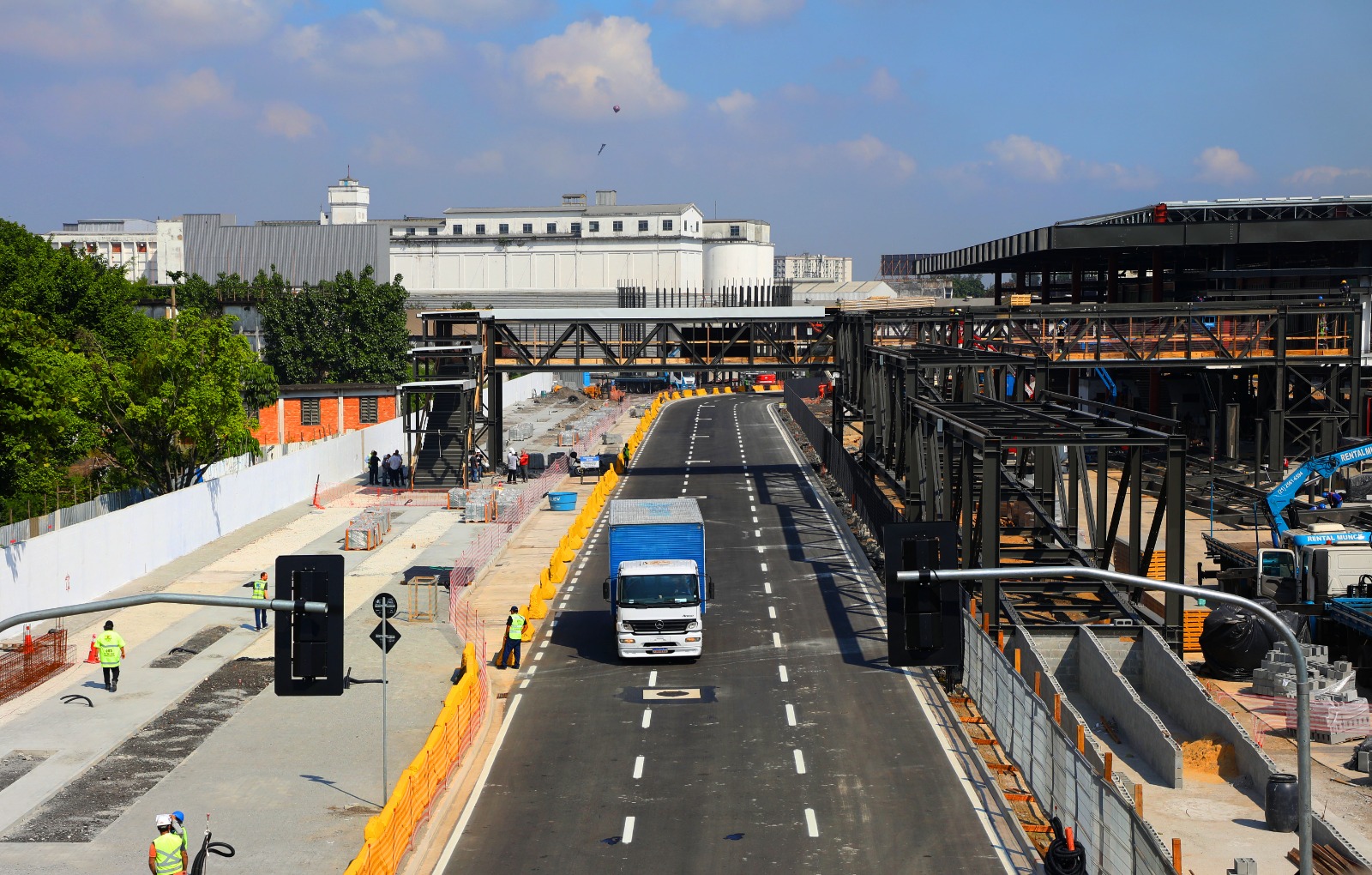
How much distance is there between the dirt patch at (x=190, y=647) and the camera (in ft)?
111

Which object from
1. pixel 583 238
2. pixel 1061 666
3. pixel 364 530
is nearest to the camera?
pixel 1061 666

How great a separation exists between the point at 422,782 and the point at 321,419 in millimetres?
66733

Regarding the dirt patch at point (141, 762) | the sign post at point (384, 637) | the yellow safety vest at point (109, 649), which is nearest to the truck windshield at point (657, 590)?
the sign post at point (384, 637)

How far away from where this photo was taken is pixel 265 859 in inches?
824

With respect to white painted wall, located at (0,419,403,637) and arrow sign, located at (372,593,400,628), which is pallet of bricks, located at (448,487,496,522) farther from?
arrow sign, located at (372,593,400,628)

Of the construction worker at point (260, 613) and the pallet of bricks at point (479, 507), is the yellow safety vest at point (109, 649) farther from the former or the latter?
the pallet of bricks at point (479, 507)

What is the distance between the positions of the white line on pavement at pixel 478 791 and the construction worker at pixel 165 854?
3846 mm

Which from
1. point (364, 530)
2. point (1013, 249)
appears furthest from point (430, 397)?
point (1013, 249)

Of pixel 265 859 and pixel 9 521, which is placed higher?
pixel 9 521

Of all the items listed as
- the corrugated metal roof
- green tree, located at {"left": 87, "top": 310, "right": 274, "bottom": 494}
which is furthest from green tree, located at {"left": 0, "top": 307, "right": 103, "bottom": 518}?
the corrugated metal roof

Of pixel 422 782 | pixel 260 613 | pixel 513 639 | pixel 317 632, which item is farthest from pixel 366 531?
pixel 317 632

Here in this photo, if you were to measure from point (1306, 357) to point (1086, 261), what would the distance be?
110ft

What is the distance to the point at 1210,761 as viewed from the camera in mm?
25562

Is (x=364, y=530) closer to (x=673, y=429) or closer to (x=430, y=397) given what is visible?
(x=430, y=397)
